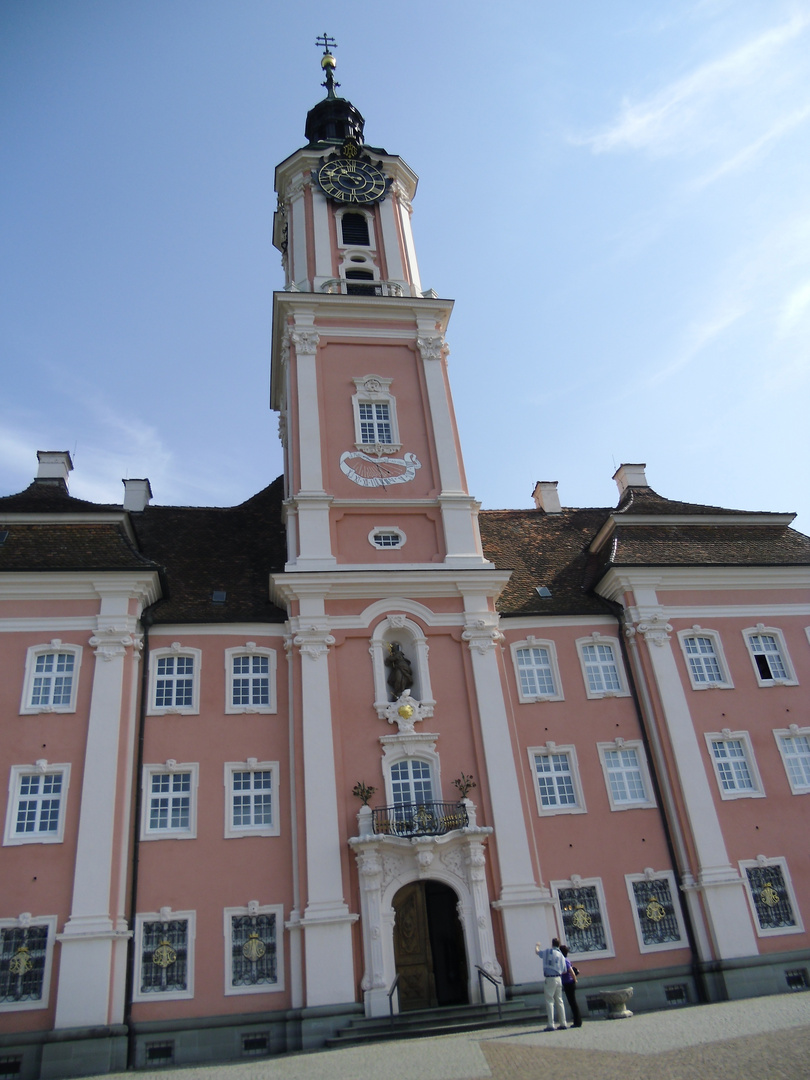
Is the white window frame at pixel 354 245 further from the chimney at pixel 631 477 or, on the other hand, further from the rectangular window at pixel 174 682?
the rectangular window at pixel 174 682

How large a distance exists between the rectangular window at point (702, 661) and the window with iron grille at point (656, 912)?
5.57 m

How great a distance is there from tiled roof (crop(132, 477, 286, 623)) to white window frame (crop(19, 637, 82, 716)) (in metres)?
2.32

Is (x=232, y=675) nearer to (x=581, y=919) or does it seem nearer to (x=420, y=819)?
(x=420, y=819)

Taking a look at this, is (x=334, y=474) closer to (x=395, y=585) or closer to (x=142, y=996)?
(x=395, y=585)

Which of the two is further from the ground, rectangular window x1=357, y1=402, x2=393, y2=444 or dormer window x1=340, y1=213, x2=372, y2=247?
dormer window x1=340, y1=213, x2=372, y2=247

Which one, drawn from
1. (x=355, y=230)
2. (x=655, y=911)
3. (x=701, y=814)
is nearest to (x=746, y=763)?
(x=701, y=814)

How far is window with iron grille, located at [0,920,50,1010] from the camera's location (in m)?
18.6

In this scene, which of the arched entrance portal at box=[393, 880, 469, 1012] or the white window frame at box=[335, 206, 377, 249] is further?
the white window frame at box=[335, 206, 377, 249]

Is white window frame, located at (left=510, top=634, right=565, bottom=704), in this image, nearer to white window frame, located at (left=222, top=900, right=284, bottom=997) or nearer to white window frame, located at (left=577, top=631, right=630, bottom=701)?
white window frame, located at (left=577, top=631, right=630, bottom=701)

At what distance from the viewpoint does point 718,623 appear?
26.0m

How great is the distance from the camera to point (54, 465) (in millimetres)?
28656

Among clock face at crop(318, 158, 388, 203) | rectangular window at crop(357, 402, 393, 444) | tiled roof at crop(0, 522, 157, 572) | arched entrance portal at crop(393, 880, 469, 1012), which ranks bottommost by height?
arched entrance portal at crop(393, 880, 469, 1012)

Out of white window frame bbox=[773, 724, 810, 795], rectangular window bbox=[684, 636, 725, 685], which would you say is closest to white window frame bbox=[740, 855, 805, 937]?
white window frame bbox=[773, 724, 810, 795]

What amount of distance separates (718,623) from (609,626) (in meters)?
3.19
